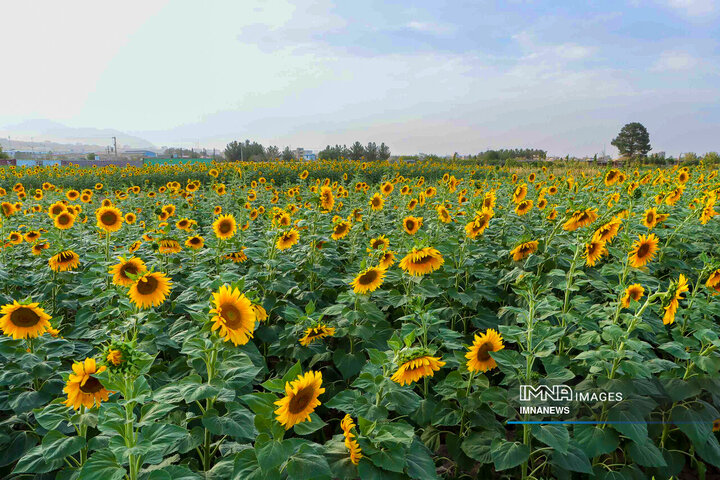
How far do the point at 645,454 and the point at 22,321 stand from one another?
3.41m

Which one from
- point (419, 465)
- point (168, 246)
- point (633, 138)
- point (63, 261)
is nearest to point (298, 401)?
point (419, 465)

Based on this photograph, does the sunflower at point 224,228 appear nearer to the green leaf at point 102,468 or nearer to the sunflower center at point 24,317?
the sunflower center at point 24,317

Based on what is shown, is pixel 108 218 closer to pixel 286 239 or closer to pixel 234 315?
pixel 286 239

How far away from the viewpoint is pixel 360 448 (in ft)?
5.94

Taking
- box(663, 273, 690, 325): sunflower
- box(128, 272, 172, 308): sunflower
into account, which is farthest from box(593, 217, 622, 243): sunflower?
box(128, 272, 172, 308): sunflower

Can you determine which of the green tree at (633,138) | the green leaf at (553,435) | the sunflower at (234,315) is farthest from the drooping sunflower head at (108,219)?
the green tree at (633,138)

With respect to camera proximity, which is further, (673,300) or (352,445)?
(673,300)

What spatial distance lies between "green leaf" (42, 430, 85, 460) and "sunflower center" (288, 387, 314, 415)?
97 centimetres

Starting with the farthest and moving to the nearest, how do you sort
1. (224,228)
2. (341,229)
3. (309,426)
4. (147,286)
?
(341,229)
(224,228)
(147,286)
(309,426)

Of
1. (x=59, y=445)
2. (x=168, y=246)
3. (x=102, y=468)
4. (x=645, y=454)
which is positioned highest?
(x=168, y=246)

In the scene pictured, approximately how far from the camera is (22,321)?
2.40 m

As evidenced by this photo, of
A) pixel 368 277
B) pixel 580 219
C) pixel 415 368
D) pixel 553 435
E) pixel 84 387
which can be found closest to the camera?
pixel 84 387

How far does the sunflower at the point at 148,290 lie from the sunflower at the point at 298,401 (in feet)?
4.69

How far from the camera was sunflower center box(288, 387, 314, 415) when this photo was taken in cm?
158
